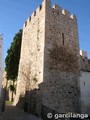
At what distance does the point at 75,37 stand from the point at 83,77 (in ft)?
12.5

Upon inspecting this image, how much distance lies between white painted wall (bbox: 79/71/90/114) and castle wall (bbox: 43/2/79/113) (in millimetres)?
464

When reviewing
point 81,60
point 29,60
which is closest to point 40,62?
point 29,60

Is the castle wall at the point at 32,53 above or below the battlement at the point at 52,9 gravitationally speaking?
below

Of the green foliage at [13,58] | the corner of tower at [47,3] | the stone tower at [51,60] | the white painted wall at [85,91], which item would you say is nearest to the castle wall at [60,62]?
the stone tower at [51,60]

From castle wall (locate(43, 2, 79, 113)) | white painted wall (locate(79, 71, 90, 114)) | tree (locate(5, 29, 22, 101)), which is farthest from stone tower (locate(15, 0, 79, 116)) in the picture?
tree (locate(5, 29, 22, 101))

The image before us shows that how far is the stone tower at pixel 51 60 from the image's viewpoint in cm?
1280

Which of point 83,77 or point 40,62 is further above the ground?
point 40,62

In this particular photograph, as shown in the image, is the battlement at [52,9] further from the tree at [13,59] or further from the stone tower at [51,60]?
the tree at [13,59]

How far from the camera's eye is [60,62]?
1416 cm

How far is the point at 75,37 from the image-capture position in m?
16.3

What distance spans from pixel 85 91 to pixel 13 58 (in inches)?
378

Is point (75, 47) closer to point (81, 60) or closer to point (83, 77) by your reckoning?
point (81, 60)

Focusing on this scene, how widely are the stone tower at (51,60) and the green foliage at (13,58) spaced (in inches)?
133

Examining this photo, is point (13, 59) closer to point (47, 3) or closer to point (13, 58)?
point (13, 58)
